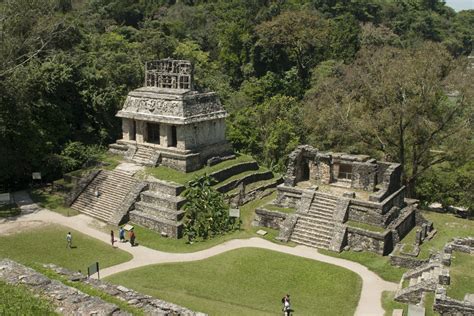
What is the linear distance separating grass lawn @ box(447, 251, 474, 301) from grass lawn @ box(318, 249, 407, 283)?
79.9 inches

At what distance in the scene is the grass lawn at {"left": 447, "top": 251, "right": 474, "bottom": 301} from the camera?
15944 millimetres

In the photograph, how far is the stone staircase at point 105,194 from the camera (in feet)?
82.2

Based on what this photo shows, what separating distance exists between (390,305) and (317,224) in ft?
20.7

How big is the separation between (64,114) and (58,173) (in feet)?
13.4

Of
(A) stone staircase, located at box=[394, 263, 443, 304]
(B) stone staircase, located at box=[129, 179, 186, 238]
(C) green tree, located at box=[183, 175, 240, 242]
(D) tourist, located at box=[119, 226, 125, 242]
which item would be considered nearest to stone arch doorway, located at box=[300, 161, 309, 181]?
(C) green tree, located at box=[183, 175, 240, 242]

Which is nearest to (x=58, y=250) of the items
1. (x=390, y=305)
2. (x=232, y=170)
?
(x=232, y=170)

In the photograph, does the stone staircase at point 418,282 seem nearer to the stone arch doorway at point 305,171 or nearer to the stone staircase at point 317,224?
the stone staircase at point 317,224

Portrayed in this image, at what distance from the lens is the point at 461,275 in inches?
672

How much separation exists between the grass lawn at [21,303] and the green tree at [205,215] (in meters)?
12.2

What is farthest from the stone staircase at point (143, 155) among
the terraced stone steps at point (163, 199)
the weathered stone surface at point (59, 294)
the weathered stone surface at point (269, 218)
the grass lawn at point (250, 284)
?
the weathered stone surface at point (59, 294)

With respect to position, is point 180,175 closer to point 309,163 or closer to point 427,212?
point 309,163

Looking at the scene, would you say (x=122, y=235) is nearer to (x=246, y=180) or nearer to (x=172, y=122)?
(x=172, y=122)

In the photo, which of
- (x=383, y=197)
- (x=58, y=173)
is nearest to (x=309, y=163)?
(x=383, y=197)

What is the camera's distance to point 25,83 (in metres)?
28.0
